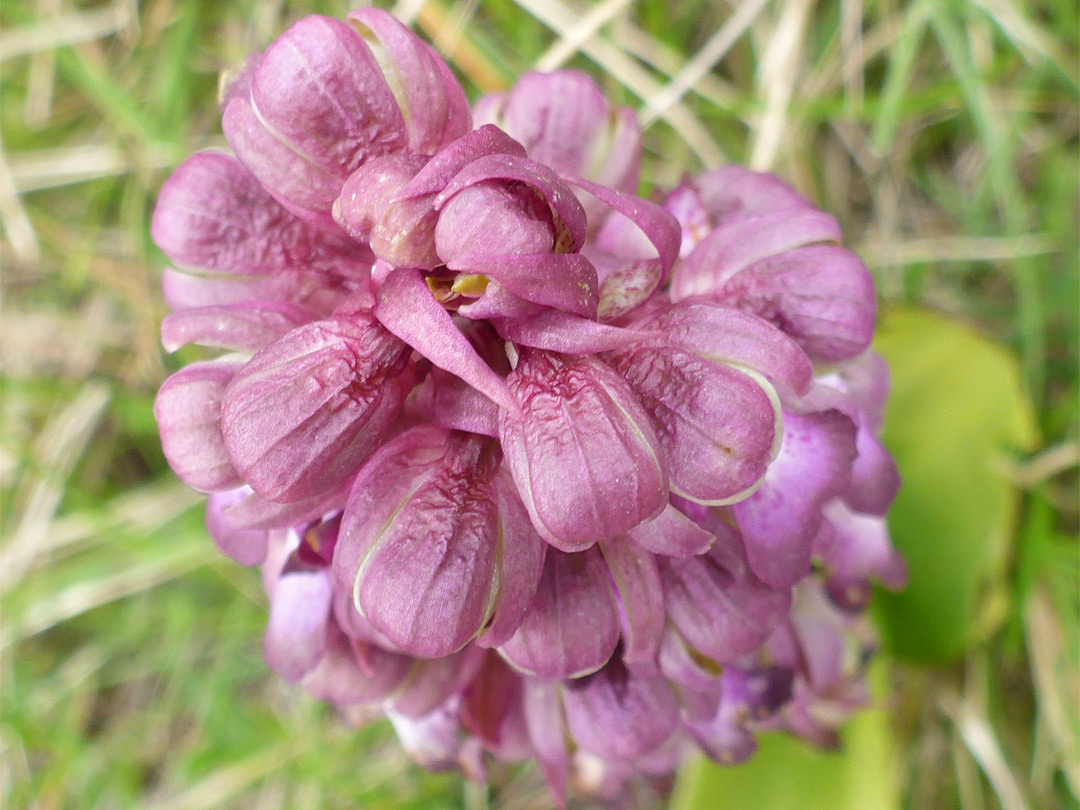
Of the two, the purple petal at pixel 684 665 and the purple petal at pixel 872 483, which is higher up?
the purple petal at pixel 872 483

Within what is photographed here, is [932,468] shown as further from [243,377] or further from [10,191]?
[10,191]

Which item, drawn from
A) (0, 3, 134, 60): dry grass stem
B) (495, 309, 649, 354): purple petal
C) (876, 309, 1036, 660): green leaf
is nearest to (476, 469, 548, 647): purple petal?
(495, 309, 649, 354): purple petal

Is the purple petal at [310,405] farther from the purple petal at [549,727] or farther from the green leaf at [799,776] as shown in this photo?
the green leaf at [799,776]

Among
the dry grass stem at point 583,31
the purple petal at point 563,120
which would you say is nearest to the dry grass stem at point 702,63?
the dry grass stem at point 583,31

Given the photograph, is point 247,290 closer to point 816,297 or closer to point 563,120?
point 563,120

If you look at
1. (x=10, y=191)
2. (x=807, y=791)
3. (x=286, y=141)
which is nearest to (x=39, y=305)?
(x=10, y=191)

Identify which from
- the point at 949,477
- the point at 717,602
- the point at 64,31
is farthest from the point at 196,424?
the point at 64,31
